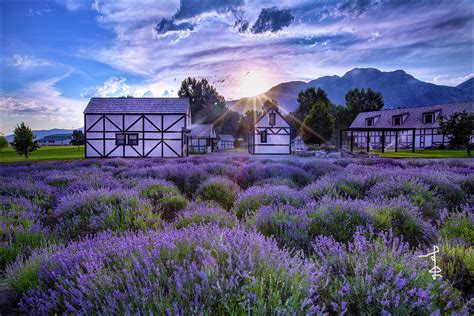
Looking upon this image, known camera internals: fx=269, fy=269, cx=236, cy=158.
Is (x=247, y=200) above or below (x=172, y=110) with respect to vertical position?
below

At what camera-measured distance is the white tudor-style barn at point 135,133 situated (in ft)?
85.3

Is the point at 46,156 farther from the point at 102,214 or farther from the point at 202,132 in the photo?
the point at 102,214

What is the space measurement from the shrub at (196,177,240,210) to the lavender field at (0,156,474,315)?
0.04 m

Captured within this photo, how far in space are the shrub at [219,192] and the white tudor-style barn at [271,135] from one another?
2742 centimetres

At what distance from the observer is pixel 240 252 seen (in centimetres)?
204

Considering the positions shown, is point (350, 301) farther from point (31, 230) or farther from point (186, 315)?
point (31, 230)

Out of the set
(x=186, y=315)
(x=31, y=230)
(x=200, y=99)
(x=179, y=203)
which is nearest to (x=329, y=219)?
(x=186, y=315)

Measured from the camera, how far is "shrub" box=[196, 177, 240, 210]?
5.78 m

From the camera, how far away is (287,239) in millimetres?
3068

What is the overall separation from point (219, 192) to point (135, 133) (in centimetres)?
2253

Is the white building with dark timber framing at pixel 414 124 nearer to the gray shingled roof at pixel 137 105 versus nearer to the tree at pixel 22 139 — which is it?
the gray shingled roof at pixel 137 105

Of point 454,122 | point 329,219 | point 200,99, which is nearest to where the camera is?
point 329,219

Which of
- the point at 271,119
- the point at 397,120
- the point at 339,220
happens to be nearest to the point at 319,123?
the point at 397,120

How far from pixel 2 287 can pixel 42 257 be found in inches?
21.4
